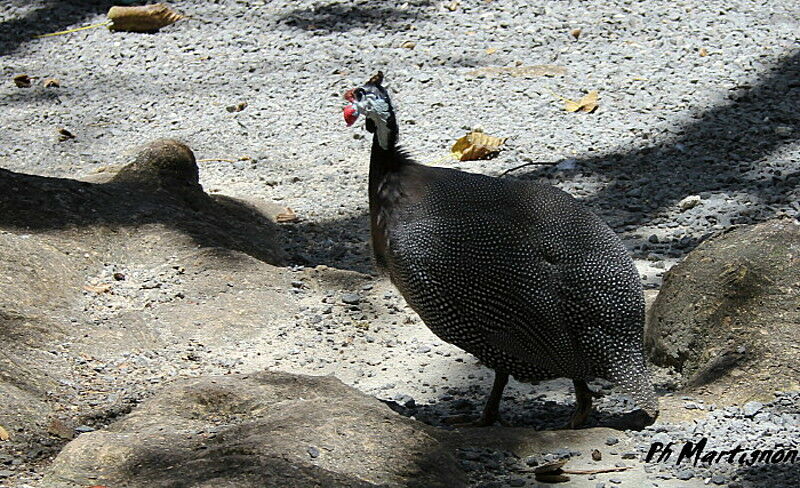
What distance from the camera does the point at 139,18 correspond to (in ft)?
32.7

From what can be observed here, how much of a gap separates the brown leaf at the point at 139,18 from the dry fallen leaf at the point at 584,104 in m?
3.98

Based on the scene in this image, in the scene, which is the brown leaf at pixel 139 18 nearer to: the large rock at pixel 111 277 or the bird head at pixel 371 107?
the large rock at pixel 111 277

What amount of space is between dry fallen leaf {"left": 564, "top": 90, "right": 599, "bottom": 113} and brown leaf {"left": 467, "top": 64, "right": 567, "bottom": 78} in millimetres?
450

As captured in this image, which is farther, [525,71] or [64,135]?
[525,71]

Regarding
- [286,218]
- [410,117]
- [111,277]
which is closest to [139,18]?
[410,117]

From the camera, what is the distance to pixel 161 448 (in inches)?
139

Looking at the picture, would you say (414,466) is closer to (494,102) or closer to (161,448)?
(161,448)

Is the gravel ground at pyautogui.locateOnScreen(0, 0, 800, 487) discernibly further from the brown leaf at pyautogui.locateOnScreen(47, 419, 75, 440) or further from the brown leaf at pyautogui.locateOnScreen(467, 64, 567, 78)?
Answer: the brown leaf at pyautogui.locateOnScreen(47, 419, 75, 440)

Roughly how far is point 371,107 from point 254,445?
187 centimetres

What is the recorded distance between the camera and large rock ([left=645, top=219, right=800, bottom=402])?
4.34 meters

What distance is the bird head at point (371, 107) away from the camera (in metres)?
4.74

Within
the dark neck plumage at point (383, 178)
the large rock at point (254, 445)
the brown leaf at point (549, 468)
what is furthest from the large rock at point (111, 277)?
the brown leaf at point (549, 468)

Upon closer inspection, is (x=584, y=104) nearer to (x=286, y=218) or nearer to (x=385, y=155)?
(x=286, y=218)

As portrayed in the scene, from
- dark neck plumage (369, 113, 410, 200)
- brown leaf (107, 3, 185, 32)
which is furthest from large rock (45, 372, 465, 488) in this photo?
brown leaf (107, 3, 185, 32)
